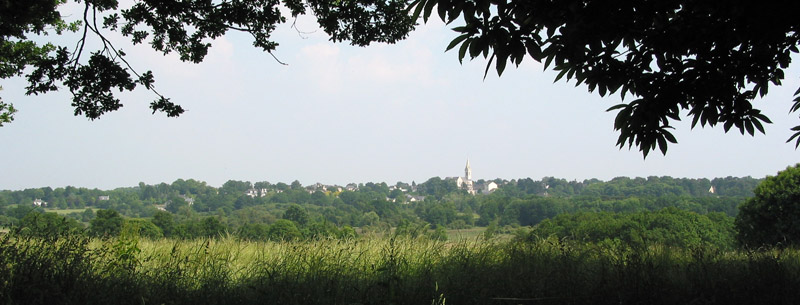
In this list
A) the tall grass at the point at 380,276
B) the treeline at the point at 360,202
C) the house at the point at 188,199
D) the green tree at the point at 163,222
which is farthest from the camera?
the house at the point at 188,199

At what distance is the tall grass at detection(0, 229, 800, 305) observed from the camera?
3.81m

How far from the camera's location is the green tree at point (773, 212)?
10.5 metres

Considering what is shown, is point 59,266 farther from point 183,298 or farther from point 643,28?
point 643,28

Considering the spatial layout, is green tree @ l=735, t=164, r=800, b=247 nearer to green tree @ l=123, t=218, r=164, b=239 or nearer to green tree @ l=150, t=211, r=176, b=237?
green tree @ l=123, t=218, r=164, b=239

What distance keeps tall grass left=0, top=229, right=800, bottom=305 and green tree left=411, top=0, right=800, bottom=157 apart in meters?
1.70

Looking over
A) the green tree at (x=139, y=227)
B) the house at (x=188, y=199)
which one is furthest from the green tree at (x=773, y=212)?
the house at (x=188, y=199)

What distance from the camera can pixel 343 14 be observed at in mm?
7434

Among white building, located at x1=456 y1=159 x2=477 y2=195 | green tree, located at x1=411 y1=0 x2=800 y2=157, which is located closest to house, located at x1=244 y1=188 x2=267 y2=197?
white building, located at x1=456 y1=159 x2=477 y2=195

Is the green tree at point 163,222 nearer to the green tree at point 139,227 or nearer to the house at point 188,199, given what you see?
the green tree at point 139,227

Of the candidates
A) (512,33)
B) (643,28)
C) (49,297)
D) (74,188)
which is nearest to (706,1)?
(643,28)

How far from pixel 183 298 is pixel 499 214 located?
35498 mm

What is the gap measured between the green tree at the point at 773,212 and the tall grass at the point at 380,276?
A: 17.6 ft

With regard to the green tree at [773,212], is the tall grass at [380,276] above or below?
below

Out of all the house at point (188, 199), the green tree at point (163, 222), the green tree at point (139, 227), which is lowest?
the green tree at point (163, 222)
